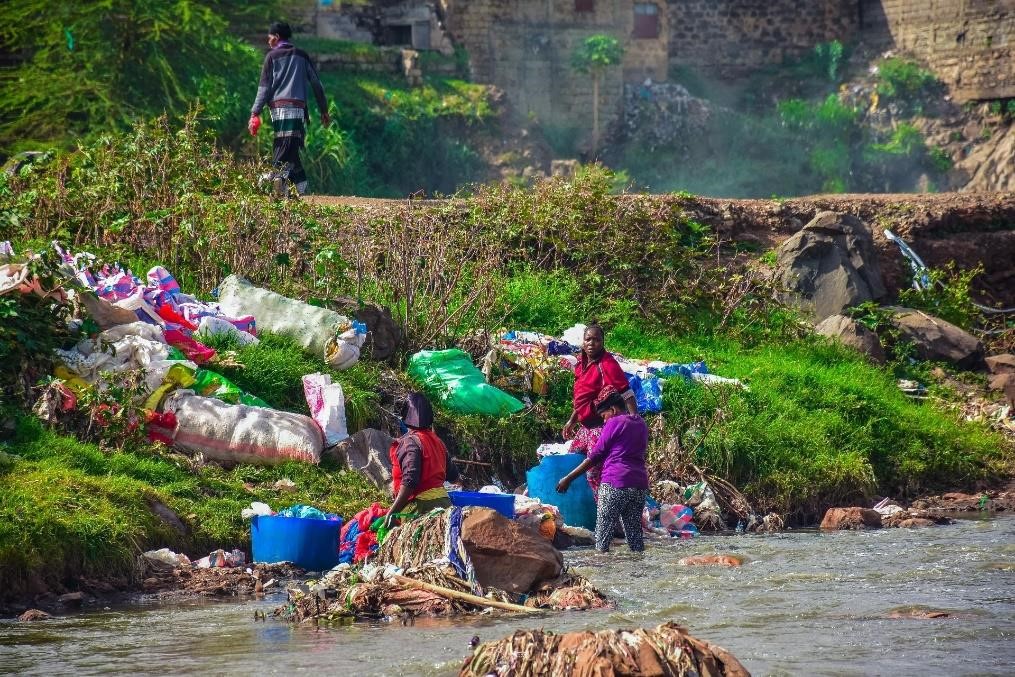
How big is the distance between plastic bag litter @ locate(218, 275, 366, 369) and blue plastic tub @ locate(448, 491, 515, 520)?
248cm

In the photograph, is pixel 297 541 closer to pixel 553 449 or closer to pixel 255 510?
pixel 255 510

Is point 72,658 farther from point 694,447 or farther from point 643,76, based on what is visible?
point 643,76

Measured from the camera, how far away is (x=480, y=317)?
42.7ft

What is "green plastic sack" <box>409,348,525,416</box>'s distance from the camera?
11984mm

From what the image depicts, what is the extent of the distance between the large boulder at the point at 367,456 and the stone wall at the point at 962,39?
77.2 ft

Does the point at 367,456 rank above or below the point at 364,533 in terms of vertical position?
below

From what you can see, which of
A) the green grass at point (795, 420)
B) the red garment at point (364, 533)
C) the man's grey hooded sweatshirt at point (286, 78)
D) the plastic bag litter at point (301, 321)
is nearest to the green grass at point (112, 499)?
the red garment at point (364, 533)

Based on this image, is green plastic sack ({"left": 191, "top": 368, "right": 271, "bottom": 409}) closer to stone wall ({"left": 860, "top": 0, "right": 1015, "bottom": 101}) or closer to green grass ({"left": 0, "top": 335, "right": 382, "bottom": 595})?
green grass ({"left": 0, "top": 335, "right": 382, "bottom": 595})

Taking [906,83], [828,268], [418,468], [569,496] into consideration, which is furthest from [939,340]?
[906,83]

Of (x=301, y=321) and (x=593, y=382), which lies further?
(x=301, y=321)

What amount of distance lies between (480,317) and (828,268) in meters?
4.80

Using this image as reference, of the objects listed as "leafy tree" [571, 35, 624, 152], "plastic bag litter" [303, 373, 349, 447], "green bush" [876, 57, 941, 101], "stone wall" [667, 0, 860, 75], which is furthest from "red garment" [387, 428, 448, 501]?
"stone wall" [667, 0, 860, 75]

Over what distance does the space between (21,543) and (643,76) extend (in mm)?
26528

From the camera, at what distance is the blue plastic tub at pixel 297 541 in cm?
909
